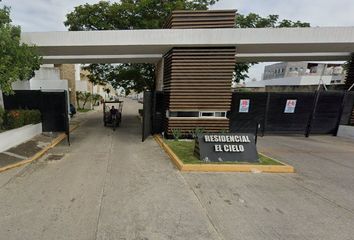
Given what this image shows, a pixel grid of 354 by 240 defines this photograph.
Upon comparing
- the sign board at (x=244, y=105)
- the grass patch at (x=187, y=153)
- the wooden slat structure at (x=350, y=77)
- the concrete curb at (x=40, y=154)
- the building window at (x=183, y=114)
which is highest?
the wooden slat structure at (x=350, y=77)

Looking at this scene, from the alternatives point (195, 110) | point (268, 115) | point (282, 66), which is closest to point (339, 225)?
point (195, 110)

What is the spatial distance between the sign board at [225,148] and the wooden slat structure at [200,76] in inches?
115

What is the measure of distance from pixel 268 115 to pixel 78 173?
31.9ft

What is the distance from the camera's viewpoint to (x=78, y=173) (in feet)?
19.1

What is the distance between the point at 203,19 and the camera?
9133mm

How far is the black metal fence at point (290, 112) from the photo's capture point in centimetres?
1155

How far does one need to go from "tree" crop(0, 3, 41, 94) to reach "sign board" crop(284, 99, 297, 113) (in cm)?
1174

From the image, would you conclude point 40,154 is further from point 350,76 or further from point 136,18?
point 350,76

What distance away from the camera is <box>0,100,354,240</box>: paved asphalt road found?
344 centimetres

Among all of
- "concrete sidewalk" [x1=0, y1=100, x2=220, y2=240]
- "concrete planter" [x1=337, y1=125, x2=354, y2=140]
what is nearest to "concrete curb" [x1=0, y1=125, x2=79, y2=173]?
"concrete sidewalk" [x1=0, y1=100, x2=220, y2=240]

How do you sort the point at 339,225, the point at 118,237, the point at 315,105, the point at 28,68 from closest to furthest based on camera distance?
the point at 118,237 → the point at 339,225 → the point at 28,68 → the point at 315,105

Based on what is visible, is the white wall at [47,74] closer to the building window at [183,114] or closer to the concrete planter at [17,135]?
the concrete planter at [17,135]

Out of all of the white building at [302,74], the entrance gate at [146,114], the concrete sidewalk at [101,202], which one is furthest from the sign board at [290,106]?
the white building at [302,74]

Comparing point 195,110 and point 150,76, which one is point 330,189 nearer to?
point 195,110
